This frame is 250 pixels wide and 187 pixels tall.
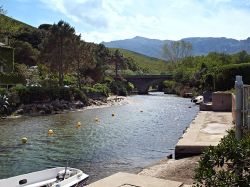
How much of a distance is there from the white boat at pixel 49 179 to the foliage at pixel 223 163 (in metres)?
7.91

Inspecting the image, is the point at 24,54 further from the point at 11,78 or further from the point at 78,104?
the point at 78,104

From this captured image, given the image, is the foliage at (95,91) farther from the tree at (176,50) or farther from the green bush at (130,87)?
the tree at (176,50)

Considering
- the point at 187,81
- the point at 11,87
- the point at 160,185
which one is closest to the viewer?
the point at 160,185

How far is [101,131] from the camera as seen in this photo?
34.4 metres

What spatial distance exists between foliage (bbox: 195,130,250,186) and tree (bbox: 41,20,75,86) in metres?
59.7

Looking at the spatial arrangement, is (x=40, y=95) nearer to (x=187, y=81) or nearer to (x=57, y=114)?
(x=57, y=114)

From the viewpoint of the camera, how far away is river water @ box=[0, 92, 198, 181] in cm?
2111

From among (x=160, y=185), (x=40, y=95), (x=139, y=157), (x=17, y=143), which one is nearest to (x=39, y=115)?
(x=40, y=95)

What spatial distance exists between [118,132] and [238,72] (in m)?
33.0

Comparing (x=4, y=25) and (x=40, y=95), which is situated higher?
(x=4, y=25)

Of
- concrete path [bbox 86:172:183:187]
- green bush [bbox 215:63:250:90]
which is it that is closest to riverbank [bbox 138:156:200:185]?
concrete path [bbox 86:172:183:187]

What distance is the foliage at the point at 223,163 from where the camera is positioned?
21.8 feet

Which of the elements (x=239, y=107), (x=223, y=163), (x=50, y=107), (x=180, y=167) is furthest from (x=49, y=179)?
(x=50, y=107)

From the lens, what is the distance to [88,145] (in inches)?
1072
